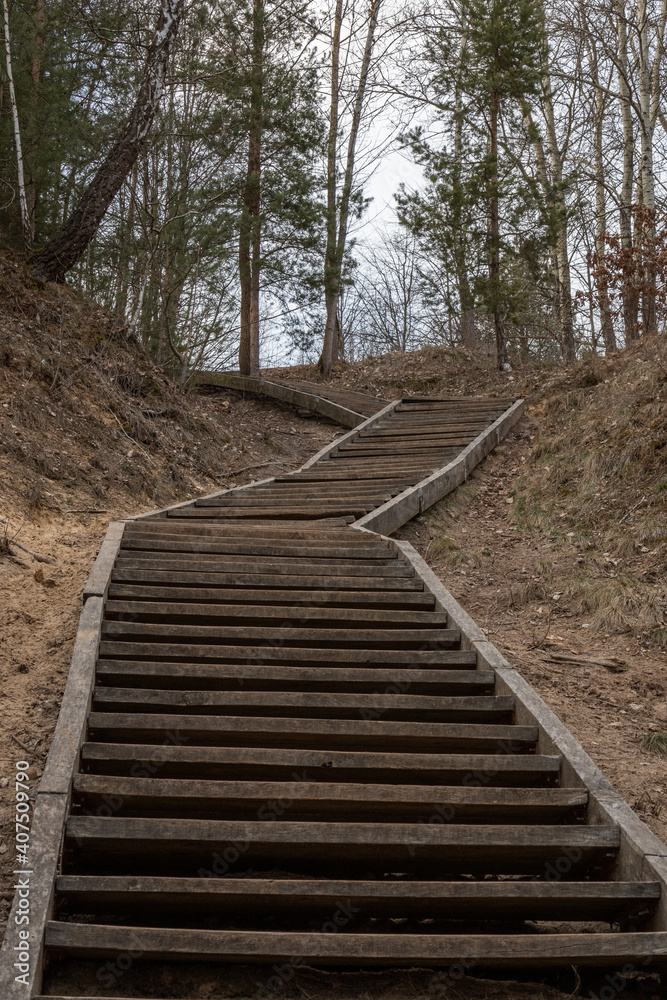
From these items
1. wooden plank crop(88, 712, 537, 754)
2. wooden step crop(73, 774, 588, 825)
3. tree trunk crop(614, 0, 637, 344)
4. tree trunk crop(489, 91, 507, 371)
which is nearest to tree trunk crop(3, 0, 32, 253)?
tree trunk crop(489, 91, 507, 371)

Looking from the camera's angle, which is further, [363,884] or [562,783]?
[562,783]

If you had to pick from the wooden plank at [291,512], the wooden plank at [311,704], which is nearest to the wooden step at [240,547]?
the wooden plank at [291,512]

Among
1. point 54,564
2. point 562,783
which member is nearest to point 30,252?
point 54,564

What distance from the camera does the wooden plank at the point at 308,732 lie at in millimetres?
4453

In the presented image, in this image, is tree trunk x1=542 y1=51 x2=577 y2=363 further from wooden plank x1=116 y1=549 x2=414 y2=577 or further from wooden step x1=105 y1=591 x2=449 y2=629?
wooden step x1=105 y1=591 x2=449 y2=629

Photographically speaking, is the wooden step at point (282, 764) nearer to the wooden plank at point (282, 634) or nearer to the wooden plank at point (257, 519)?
the wooden plank at point (282, 634)

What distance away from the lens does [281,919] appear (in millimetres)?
3500

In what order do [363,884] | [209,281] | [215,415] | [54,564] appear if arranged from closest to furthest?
1. [363,884]
2. [54,564]
3. [209,281]
4. [215,415]

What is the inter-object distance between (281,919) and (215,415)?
12.3m

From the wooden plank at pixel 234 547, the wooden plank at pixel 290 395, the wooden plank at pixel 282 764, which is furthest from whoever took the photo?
the wooden plank at pixel 290 395

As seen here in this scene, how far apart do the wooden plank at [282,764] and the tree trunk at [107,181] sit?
9.48 meters

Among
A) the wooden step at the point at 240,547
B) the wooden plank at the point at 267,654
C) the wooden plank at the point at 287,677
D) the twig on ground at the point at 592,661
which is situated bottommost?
the twig on ground at the point at 592,661

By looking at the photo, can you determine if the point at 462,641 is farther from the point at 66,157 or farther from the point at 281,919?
the point at 66,157

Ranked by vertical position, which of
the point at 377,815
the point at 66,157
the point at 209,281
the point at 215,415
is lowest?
the point at 377,815
